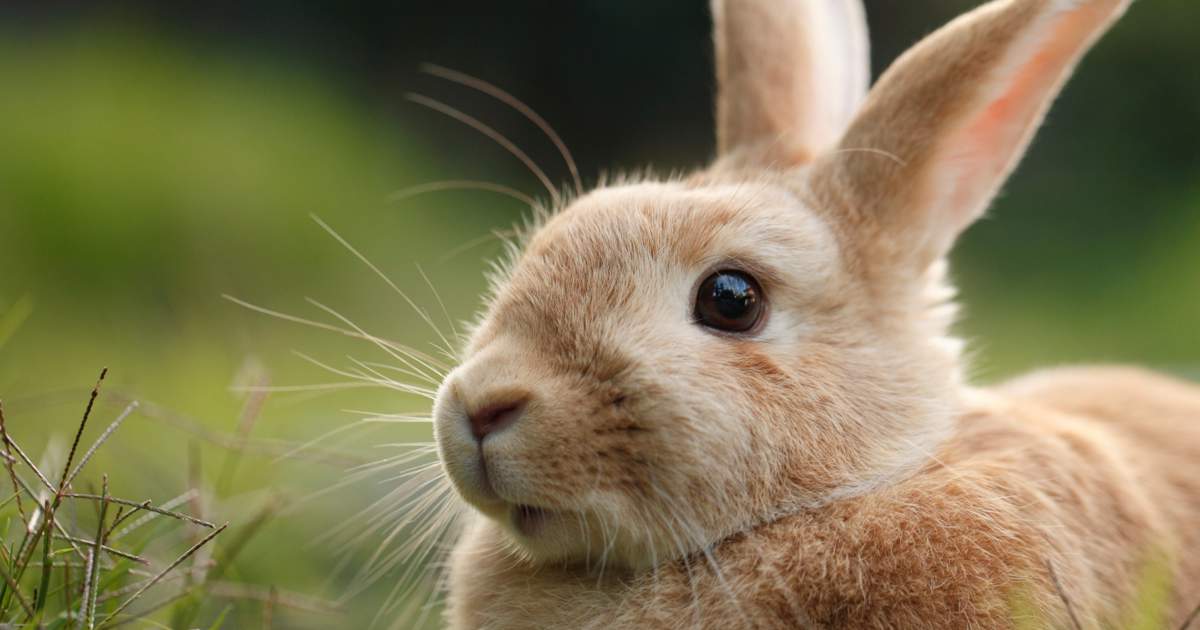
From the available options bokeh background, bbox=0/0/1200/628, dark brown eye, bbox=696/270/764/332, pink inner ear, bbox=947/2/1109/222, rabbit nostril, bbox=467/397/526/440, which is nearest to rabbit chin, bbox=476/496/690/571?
rabbit nostril, bbox=467/397/526/440

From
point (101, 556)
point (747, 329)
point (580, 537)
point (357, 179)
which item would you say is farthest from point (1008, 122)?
point (357, 179)

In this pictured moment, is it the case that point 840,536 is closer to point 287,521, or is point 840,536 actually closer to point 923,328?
point 923,328

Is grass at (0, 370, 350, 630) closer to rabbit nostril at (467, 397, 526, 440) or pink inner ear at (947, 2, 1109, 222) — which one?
rabbit nostril at (467, 397, 526, 440)

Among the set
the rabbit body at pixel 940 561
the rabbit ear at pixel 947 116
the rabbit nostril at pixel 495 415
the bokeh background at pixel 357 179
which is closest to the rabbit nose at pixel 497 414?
the rabbit nostril at pixel 495 415

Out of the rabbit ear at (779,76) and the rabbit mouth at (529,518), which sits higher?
the rabbit ear at (779,76)

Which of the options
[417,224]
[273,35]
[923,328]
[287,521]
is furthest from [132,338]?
[273,35]

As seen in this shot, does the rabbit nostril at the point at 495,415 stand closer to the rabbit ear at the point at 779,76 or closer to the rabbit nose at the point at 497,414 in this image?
the rabbit nose at the point at 497,414

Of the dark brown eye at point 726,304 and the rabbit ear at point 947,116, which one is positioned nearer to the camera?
the dark brown eye at point 726,304
